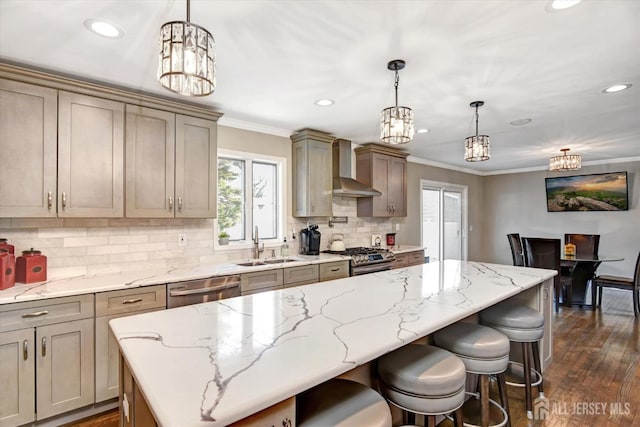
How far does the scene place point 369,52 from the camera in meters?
2.19

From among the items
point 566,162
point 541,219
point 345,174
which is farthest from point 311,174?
point 541,219

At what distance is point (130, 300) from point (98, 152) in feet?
3.78

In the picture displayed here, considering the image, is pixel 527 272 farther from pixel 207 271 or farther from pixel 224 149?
pixel 224 149

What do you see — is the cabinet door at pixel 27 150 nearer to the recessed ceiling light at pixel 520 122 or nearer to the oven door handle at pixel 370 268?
the oven door handle at pixel 370 268

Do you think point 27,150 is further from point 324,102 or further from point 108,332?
point 324,102

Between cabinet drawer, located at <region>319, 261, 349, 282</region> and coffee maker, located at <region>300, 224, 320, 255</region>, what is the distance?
410 mm

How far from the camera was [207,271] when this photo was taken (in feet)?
9.55

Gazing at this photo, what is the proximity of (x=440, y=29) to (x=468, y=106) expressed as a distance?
1.52 m

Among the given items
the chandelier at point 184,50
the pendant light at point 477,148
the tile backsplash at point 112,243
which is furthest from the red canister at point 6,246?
the pendant light at point 477,148

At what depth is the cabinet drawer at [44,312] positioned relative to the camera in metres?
2.00

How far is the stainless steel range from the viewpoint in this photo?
12.8ft

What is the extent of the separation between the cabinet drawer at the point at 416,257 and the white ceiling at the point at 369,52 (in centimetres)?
207

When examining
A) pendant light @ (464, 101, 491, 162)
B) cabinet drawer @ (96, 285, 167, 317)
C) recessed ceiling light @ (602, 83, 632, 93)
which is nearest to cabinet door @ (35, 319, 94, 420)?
cabinet drawer @ (96, 285, 167, 317)

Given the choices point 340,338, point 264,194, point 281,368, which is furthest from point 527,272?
point 264,194
